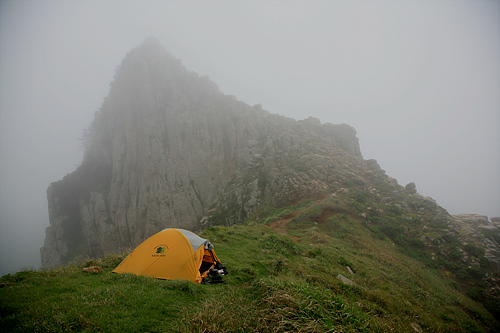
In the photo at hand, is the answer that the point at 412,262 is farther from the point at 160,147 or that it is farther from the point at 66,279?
the point at 160,147

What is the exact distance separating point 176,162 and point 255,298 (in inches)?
1727

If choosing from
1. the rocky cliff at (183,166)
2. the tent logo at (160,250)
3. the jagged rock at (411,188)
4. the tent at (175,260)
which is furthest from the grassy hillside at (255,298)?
the jagged rock at (411,188)

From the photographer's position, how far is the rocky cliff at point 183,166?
29094 millimetres

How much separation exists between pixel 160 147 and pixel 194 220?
68.7 feet

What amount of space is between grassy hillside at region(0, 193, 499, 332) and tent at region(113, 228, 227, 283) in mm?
756

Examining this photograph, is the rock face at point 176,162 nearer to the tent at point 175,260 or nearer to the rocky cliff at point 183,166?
the rocky cliff at point 183,166

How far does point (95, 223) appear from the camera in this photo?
4903 centimetres

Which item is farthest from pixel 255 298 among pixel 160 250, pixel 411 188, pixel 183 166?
pixel 183 166

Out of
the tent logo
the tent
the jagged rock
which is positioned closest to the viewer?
the tent

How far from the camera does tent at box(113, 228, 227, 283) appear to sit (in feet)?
25.0

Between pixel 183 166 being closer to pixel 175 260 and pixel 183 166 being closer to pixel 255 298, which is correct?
pixel 175 260

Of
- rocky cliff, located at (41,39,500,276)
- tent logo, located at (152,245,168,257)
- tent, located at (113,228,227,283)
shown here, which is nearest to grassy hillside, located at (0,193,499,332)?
tent, located at (113,228,227,283)

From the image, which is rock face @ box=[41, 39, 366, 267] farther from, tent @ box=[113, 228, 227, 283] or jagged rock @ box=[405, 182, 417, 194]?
tent @ box=[113, 228, 227, 283]

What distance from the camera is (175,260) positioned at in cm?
799
